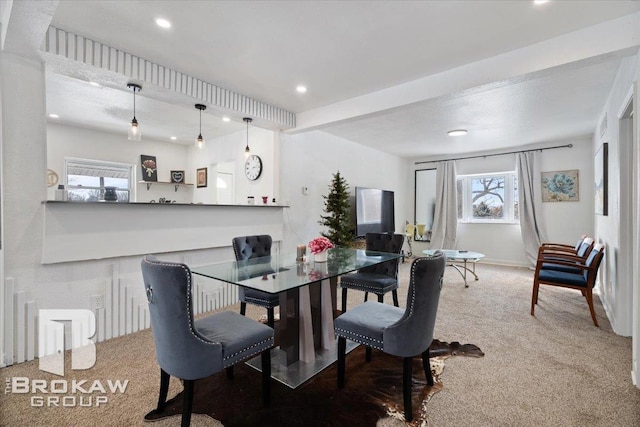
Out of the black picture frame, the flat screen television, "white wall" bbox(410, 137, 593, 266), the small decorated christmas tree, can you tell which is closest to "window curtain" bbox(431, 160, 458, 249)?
"white wall" bbox(410, 137, 593, 266)

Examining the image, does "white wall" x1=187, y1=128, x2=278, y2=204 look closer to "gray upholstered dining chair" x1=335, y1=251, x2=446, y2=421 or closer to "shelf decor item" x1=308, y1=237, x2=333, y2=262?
"shelf decor item" x1=308, y1=237, x2=333, y2=262

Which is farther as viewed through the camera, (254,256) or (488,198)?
(488,198)

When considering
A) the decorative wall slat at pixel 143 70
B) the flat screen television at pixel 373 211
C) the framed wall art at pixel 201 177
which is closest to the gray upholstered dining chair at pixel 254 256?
the decorative wall slat at pixel 143 70

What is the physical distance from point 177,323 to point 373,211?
4945mm

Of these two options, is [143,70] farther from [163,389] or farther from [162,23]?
[163,389]

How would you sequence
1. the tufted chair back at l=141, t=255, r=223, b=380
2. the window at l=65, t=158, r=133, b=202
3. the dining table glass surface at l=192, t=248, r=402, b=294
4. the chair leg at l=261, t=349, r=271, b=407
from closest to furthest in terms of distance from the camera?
1. the tufted chair back at l=141, t=255, r=223, b=380
2. the chair leg at l=261, t=349, r=271, b=407
3. the dining table glass surface at l=192, t=248, r=402, b=294
4. the window at l=65, t=158, r=133, b=202

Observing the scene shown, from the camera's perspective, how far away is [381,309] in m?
2.15

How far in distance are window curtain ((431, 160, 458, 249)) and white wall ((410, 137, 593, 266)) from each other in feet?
0.65

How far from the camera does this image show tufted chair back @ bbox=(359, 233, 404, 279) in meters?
3.20

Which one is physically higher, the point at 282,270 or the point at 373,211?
the point at 373,211

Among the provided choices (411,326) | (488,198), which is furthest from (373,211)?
→ (411,326)

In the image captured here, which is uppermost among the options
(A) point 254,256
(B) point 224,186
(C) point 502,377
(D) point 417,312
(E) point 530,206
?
(B) point 224,186

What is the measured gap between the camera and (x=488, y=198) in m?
6.81

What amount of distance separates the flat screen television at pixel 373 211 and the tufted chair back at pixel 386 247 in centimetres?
192
